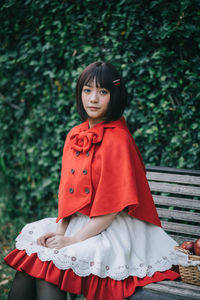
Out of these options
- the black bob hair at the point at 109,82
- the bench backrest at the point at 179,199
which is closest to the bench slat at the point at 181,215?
the bench backrest at the point at 179,199

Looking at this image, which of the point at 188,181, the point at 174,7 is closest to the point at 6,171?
the point at 188,181

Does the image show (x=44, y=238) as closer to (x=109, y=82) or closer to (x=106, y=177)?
(x=106, y=177)

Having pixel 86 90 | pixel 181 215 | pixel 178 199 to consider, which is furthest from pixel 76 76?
pixel 181 215

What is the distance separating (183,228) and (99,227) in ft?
3.00

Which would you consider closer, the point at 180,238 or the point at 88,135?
the point at 88,135

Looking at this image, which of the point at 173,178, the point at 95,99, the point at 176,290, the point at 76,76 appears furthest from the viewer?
the point at 76,76

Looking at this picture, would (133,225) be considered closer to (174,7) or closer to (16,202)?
(174,7)

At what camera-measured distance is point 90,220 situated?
1.78 meters

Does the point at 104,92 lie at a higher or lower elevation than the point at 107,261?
higher

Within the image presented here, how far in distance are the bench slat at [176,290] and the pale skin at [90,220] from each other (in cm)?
40

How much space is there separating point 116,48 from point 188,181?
1426 millimetres

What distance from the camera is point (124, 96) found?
6.39ft

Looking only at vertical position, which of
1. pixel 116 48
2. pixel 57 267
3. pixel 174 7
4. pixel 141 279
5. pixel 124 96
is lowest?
pixel 141 279

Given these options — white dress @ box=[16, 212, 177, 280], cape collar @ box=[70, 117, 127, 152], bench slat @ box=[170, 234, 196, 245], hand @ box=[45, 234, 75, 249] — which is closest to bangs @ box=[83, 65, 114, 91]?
cape collar @ box=[70, 117, 127, 152]
